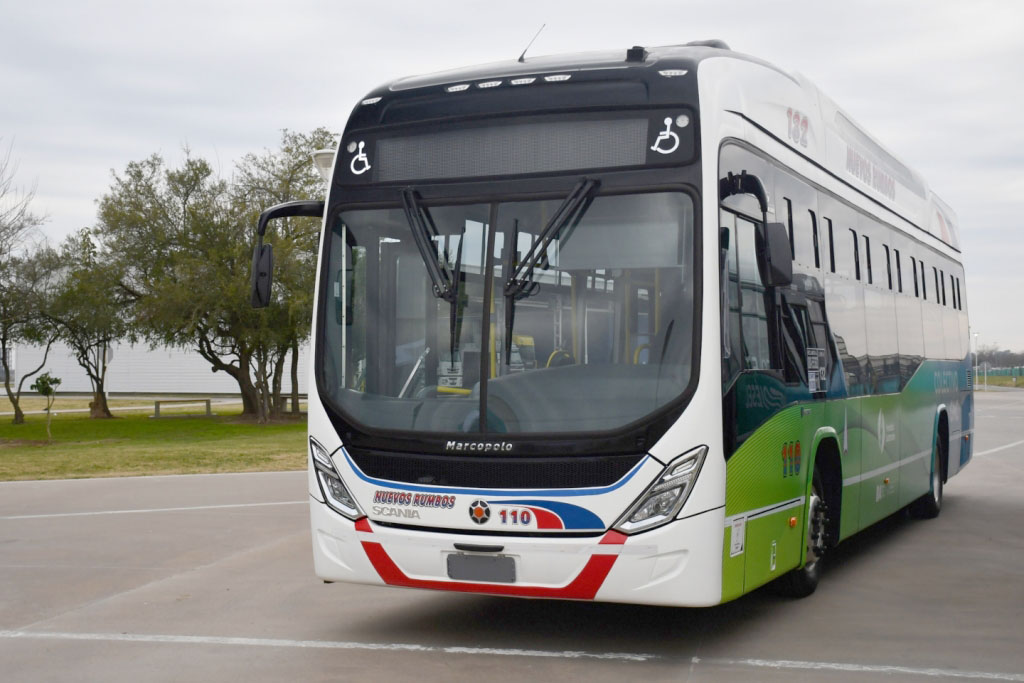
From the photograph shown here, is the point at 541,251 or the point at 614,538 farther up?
the point at 541,251

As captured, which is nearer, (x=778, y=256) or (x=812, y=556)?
(x=778, y=256)

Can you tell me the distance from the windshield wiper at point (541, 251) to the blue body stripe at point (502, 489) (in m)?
0.70

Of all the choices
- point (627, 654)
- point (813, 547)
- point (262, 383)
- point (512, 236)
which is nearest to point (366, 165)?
point (512, 236)

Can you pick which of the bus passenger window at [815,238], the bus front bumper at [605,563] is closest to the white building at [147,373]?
the bus passenger window at [815,238]

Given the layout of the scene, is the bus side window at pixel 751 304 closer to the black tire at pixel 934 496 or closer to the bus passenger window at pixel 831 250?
the bus passenger window at pixel 831 250

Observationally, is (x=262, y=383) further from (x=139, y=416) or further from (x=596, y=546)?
(x=596, y=546)

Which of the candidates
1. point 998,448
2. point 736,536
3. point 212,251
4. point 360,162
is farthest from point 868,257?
point 212,251

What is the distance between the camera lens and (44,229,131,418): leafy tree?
4025 cm

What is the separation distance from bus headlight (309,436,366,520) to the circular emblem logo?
701 mm

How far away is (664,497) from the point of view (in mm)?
6684

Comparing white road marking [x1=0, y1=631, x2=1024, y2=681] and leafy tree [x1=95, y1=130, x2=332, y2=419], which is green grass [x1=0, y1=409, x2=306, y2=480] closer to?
leafy tree [x1=95, y1=130, x2=332, y2=419]

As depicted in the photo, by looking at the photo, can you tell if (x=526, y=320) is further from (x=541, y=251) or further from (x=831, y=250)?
(x=831, y=250)

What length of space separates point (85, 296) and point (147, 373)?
4079 cm

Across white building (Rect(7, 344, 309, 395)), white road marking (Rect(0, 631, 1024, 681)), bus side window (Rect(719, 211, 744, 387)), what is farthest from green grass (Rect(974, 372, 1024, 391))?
white road marking (Rect(0, 631, 1024, 681))
